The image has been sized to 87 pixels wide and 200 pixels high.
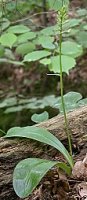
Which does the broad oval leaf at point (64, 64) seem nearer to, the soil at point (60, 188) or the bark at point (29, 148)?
A: the bark at point (29, 148)

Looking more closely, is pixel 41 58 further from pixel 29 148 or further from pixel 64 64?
pixel 29 148

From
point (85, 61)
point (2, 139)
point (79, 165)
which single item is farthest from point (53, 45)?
point (85, 61)

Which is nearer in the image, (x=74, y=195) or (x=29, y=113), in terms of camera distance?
(x=74, y=195)

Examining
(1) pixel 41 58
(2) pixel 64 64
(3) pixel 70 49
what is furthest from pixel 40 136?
(1) pixel 41 58

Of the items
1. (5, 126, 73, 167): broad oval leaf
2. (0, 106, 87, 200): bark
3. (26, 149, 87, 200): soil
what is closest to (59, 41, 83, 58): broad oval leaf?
(0, 106, 87, 200): bark

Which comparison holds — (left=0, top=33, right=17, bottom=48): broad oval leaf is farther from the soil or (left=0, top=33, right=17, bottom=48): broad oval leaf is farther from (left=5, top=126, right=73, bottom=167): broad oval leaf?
the soil

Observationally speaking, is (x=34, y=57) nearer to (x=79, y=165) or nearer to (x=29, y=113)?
(x=79, y=165)
